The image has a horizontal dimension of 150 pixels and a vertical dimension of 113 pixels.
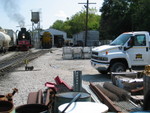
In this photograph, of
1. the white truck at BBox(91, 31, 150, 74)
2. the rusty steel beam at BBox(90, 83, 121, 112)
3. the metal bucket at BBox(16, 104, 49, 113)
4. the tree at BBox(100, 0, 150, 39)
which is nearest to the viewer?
the metal bucket at BBox(16, 104, 49, 113)

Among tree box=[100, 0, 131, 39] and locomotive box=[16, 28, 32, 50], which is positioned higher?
tree box=[100, 0, 131, 39]

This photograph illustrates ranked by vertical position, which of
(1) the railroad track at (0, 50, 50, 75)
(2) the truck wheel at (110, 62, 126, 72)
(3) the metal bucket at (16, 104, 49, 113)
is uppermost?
(3) the metal bucket at (16, 104, 49, 113)

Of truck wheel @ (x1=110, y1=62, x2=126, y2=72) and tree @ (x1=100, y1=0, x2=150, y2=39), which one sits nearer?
truck wheel @ (x1=110, y1=62, x2=126, y2=72)

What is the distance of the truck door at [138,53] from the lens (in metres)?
12.6

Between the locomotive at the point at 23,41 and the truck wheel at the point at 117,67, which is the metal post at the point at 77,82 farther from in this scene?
the locomotive at the point at 23,41

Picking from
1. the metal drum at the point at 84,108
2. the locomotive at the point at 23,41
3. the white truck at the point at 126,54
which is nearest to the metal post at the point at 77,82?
the metal drum at the point at 84,108

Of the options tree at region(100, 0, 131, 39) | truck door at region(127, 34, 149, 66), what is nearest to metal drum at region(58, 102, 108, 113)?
truck door at region(127, 34, 149, 66)

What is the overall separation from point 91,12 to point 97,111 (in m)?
114

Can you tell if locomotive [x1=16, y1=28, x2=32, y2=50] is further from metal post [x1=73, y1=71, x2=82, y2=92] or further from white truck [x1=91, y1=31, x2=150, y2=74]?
metal post [x1=73, y1=71, x2=82, y2=92]

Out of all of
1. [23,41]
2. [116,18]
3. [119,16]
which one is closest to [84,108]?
[23,41]

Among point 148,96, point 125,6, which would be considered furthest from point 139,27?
point 148,96

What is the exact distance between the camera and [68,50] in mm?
26047

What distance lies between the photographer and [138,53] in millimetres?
12641

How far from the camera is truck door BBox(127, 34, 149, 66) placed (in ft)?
41.4
